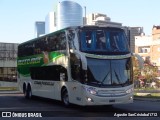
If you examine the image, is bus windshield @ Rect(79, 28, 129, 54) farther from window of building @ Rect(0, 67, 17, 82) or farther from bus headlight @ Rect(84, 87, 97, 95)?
window of building @ Rect(0, 67, 17, 82)

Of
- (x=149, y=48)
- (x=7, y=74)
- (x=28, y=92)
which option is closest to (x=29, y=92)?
(x=28, y=92)

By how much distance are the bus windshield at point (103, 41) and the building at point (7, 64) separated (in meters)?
53.8

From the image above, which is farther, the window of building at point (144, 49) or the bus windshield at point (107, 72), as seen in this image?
the window of building at point (144, 49)

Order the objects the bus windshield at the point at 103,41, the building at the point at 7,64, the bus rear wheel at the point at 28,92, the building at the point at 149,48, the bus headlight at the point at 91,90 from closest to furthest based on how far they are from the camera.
Answer: the bus headlight at the point at 91,90 < the bus windshield at the point at 103,41 < the bus rear wheel at the point at 28,92 < the building at the point at 7,64 < the building at the point at 149,48

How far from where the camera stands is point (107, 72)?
1878 cm

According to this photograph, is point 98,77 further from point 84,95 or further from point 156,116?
point 156,116

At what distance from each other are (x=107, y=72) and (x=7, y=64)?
56.5 metres

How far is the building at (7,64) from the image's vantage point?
237 ft

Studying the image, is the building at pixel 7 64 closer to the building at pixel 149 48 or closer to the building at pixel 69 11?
the building at pixel 69 11

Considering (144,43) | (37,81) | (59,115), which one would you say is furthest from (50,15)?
(59,115)

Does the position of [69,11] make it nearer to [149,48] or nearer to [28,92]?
[149,48]

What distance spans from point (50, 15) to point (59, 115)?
11281 centimetres

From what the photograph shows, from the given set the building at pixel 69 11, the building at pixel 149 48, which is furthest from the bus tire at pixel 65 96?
the building at pixel 69 11

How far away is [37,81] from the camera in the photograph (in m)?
25.8
